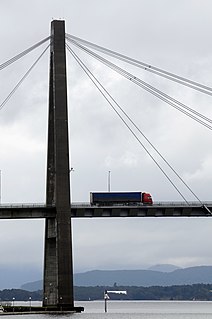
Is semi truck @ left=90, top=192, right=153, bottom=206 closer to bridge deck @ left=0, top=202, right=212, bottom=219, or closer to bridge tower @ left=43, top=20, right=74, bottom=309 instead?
bridge deck @ left=0, top=202, right=212, bottom=219

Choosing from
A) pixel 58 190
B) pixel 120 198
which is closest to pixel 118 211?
pixel 120 198

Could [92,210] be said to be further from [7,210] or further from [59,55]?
[59,55]

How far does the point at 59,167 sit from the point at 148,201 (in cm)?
2103

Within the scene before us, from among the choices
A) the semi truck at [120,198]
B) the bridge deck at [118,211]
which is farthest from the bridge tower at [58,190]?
the semi truck at [120,198]

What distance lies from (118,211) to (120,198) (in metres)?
2.28

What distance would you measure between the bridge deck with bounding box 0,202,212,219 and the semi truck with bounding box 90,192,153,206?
1.21 m

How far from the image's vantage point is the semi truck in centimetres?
11756

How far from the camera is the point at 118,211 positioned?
118 metres

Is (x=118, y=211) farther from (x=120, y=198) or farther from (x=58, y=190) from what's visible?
(x=58, y=190)

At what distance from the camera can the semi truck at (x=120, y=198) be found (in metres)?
118

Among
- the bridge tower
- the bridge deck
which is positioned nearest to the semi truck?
the bridge deck

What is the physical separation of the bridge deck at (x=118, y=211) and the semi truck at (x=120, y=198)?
1.21m

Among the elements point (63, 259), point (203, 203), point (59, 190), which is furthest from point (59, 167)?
point (203, 203)

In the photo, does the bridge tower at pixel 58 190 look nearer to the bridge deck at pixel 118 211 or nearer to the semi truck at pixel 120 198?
the bridge deck at pixel 118 211
